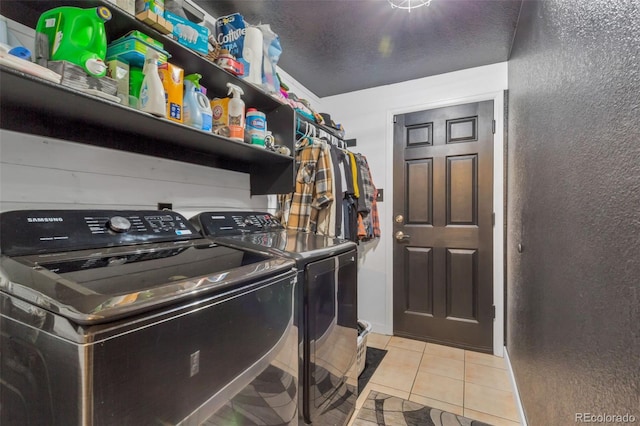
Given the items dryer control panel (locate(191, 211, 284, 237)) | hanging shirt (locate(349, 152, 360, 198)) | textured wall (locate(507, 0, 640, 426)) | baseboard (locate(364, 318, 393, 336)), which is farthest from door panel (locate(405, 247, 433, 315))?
dryer control panel (locate(191, 211, 284, 237))

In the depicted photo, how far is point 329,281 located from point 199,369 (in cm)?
74

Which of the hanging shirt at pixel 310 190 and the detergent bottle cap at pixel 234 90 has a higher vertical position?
the detergent bottle cap at pixel 234 90

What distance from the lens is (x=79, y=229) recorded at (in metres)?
0.94

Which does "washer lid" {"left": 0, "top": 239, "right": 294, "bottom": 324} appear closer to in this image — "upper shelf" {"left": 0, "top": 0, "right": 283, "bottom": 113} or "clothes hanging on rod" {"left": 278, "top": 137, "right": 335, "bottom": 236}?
"upper shelf" {"left": 0, "top": 0, "right": 283, "bottom": 113}

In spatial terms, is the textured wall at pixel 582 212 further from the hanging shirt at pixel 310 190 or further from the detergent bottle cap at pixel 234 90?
the detergent bottle cap at pixel 234 90


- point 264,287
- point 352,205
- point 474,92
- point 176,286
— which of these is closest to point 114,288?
point 176,286

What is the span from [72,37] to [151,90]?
8.8 inches

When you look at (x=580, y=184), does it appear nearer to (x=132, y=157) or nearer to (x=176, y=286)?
(x=176, y=286)

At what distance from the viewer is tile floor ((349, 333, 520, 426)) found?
177 centimetres

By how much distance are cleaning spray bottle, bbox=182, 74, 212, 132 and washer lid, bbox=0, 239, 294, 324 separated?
0.51 meters

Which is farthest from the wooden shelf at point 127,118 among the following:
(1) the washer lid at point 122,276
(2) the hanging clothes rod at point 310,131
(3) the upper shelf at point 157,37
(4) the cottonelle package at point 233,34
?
(1) the washer lid at point 122,276

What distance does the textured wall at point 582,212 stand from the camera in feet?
2.12

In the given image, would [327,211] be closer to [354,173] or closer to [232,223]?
[354,173]

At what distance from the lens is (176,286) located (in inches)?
27.0
